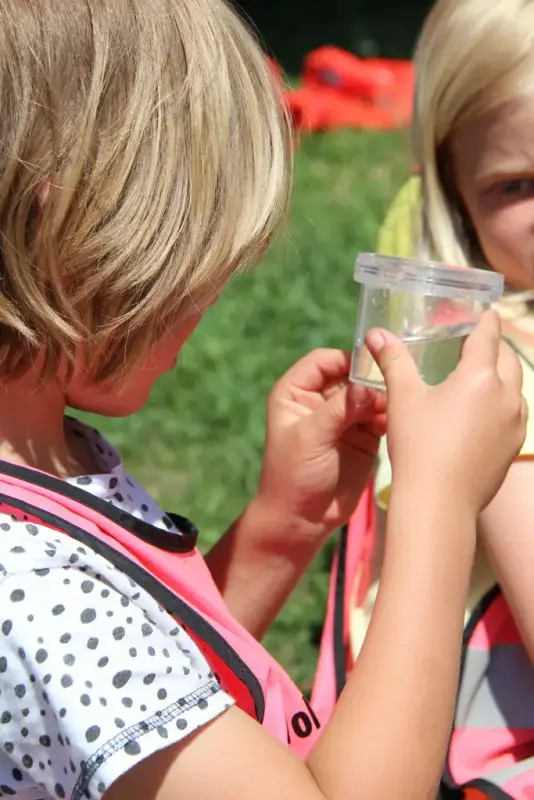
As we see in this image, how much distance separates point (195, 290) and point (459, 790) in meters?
0.75

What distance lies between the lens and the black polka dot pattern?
85 cm

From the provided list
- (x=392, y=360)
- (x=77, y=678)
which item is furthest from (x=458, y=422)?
(x=77, y=678)

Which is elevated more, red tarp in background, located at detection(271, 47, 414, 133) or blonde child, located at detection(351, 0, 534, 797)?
red tarp in background, located at detection(271, 47, 414, 133)

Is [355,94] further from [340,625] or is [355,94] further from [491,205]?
[340,625]

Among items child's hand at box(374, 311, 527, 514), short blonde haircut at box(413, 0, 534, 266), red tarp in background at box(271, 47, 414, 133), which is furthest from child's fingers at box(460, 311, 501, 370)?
red tarp in background at box(271, 47, 414, 133)

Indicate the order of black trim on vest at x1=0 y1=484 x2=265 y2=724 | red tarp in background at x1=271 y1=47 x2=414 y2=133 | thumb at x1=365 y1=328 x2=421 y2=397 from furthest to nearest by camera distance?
1. red tarp in background at x1=271 y1=47 x2=414 y2=133
2. thumb at x1=365 y1=328 x2=421 y2=397
3. black trim on vest at x1=0 y1=484 x2=265 y2=724

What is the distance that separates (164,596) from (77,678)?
197mm

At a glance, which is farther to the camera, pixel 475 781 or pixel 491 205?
pixel 491 205

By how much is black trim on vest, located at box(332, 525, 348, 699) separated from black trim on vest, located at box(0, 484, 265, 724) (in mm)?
329

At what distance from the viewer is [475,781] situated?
1.24 meters

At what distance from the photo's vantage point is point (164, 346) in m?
1.13

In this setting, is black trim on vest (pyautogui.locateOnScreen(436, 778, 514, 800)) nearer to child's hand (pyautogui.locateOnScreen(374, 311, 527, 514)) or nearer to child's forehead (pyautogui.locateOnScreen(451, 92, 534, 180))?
child's hand (pyautogui.locateOnScreen(374, 311, 527, 514))

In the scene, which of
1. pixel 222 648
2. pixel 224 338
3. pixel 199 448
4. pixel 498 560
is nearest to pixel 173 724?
pixel 222 648

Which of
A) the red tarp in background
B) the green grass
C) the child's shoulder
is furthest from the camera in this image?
the red tarp in background
